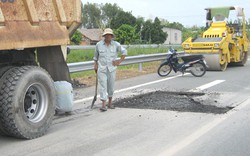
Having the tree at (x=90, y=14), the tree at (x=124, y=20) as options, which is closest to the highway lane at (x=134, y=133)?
the tree at (x=124, y=20)

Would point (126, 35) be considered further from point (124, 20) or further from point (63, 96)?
point (63, 96)

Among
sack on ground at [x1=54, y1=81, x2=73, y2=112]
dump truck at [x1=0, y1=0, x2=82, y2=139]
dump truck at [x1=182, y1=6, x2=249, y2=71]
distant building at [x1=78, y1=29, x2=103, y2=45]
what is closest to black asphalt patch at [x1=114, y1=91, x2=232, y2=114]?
sack on ground at [x1=54, y1=81, x2=73, y2=112]

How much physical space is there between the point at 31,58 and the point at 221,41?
11.0m

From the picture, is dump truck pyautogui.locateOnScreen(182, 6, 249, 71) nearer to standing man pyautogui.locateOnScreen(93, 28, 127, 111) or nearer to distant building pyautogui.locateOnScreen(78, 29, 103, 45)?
standing man pyautogui.locateOnScreen(93, 28, 127, 111)

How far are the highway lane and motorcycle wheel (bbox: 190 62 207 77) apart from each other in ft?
16.9

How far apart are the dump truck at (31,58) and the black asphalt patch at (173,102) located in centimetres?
223

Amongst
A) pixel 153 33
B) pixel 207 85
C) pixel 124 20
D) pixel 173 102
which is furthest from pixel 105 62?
pixel 124 20

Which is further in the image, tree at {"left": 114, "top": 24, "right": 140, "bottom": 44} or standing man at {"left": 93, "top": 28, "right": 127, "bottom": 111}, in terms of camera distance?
tree at {"left": 114, "top": 24, "right": 140, "bottom": 44}

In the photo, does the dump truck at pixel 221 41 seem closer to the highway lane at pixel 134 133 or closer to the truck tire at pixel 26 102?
the highway lane at pixel 134 133

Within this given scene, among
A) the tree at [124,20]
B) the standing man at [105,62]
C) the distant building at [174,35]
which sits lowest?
the distant building at [174,35]

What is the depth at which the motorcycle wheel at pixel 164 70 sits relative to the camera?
14.6 metres

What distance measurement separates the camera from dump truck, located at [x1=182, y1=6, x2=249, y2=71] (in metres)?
16.2

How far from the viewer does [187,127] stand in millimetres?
6602

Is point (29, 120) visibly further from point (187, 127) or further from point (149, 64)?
point (149, 64)
